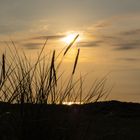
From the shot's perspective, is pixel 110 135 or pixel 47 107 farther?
pixel 110 135

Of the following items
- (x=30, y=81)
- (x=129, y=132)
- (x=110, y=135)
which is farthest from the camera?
(x=129, y=132)

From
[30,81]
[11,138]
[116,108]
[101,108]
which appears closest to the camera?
[11,138]

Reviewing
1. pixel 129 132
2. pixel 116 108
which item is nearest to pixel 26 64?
pixel 129 132

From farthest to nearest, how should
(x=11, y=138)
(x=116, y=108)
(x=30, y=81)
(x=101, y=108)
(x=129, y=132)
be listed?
(x=116, y=108) → (x=101, y=108) → (x=129, y=132) → (x=30, y=81) → (x=11, y=138)

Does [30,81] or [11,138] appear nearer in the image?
[11,138]

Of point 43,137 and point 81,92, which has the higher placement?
point 81,92

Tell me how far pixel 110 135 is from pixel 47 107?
1.39 meters

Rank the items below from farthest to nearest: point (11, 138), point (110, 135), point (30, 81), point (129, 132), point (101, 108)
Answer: point (101, 108)
point (129, 132)
point (110, 135)
point (30, 81)
point (11, 138)

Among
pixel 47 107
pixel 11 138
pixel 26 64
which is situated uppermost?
pixel 26 64

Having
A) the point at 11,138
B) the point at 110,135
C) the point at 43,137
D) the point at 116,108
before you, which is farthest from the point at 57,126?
the point at 116,108

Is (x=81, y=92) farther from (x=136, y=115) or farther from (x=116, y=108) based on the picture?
(x=116, y=108)

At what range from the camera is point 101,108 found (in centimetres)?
646

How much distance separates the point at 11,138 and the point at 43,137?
0.22 meters

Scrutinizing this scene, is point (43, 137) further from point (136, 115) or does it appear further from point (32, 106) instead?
point (136, 115)
